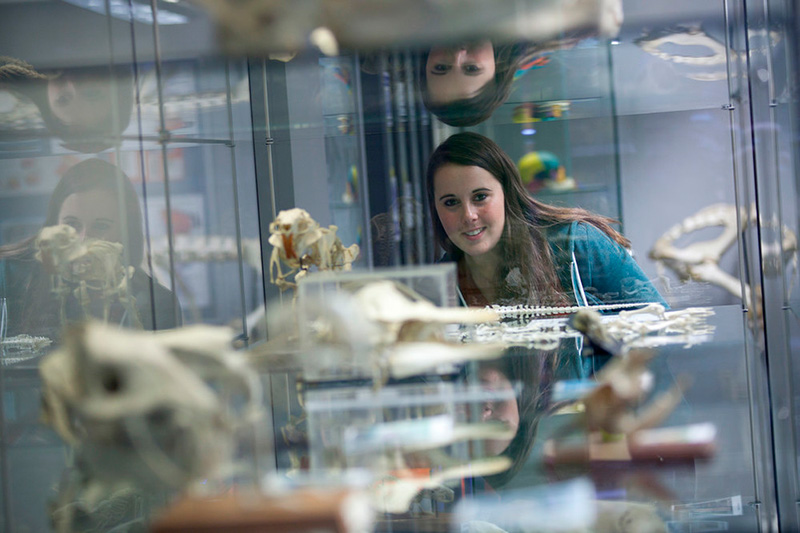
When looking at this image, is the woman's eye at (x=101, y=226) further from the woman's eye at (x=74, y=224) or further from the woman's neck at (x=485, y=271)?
the woman's neck at (x=485, y=271)

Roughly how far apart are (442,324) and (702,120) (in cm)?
72

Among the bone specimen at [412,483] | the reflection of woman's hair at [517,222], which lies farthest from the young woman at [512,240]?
the bone specimen at [412,483]

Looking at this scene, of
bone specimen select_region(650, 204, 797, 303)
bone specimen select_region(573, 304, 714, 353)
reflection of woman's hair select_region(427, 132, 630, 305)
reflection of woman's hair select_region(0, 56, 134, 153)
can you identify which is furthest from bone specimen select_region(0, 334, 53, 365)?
bone specimen select_region(650, 204, 797, 303)

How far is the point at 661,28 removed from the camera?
1423mm

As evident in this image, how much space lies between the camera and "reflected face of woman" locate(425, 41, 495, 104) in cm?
143

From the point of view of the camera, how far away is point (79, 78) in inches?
54.7

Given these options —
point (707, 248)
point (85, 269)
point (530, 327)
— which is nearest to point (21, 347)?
point (85, 269)

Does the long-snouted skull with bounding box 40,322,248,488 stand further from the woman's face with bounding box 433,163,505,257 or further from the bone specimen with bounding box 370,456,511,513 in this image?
the woman's face with bounding box 433,163,505,257

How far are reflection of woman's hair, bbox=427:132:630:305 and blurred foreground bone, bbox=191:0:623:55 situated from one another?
19 cm

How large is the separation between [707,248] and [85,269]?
1.08 m

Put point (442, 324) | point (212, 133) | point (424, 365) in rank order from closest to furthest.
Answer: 1. point (424, 365)
2. point (442, 324)
3. point (212, 133)

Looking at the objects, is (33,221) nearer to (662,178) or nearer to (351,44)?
(351,44)

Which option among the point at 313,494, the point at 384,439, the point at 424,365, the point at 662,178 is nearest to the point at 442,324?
the point at 424,365

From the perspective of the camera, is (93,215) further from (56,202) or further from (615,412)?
(615,412)
